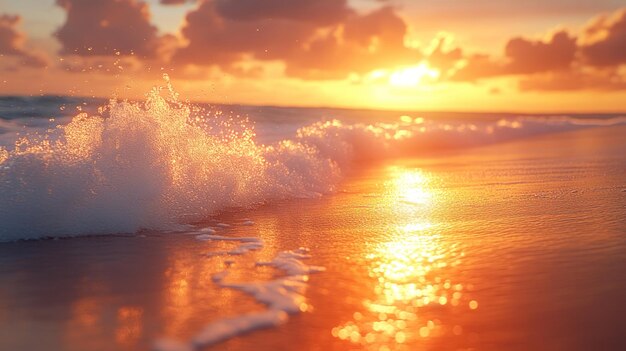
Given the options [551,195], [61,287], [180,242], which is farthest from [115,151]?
[551,195]

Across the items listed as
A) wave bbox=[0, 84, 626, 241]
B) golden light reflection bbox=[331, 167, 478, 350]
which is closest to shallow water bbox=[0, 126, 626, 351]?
golden light reflection bbox=[331, 167, 478, 350]

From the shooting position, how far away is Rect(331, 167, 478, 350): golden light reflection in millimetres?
2717

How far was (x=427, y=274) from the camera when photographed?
11.9ft

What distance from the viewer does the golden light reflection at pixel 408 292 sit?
2.72 m

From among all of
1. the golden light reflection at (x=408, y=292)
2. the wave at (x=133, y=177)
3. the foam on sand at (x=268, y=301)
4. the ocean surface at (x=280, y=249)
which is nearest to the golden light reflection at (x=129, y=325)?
the ocean surface at (x=280, y=249)

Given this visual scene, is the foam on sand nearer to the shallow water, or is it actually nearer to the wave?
the shallow water

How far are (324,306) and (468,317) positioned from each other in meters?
0.72

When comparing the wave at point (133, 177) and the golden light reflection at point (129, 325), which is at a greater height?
the wave at point (133, 177)

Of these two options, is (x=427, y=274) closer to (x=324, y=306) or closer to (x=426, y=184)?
(x=324, y=306)

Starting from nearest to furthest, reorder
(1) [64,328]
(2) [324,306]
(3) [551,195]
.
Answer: (1) [64,328], (2) [324,306], (3) [551,195]

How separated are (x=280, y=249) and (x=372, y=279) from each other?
3.35ft

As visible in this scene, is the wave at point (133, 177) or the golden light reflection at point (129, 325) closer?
the golden light reflection at point (129, 325)

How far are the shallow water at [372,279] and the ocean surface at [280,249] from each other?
14mm

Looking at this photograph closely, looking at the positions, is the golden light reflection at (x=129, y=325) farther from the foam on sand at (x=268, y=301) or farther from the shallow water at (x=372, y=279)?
the foam on sand at (x=268, y=301)
